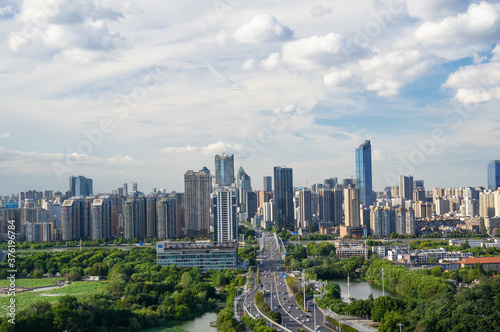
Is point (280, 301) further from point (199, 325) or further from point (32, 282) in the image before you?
point (32, 282)

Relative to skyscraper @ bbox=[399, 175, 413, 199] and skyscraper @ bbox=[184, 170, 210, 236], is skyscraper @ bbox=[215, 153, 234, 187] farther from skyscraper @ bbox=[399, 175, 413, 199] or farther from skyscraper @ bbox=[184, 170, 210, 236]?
skyscraper @ bbox=[399, 175, 413, 199]

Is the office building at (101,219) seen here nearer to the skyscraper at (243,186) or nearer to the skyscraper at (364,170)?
the skyscraper at (243,186)

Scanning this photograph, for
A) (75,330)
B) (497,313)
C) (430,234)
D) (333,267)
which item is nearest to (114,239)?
(333,267)

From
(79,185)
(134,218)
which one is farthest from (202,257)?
(79,185)

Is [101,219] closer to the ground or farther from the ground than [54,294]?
farther from the ground

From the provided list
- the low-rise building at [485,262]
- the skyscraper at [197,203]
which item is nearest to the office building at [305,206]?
the skyscraper at [197,203]

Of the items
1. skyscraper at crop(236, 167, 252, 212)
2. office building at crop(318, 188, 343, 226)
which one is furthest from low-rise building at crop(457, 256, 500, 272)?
skyscraper at crop(236, 167, 252, 212)
